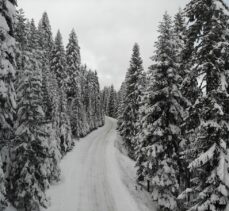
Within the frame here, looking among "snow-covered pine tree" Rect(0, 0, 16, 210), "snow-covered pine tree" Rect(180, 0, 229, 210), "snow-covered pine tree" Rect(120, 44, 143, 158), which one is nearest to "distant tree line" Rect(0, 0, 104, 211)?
"snow-covered pine tree" Rect(0, 0, 16, 210)

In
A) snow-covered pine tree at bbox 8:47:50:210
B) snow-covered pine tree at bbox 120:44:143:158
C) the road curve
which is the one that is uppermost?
snow-covered pine tree at bbox 120:44:143:158

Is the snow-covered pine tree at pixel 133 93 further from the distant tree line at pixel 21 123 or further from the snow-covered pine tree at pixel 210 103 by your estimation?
the snow-covered pine tree at pixel 210 103

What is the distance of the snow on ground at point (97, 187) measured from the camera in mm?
22516

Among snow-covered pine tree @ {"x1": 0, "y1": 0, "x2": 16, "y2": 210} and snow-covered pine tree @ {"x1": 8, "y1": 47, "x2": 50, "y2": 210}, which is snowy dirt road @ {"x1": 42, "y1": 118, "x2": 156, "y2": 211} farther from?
snow-covered pine tree @ {"x1": 0, "y1": 0, "x2": 16, "y2": 210}

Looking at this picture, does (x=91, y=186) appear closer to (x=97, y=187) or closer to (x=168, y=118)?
(x=97, y=187)

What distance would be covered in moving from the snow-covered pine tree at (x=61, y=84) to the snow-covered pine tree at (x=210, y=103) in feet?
90.1

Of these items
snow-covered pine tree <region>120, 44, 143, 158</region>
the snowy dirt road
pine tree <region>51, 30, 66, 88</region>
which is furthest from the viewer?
pine tree <region>51, 30, 66, 88</region>

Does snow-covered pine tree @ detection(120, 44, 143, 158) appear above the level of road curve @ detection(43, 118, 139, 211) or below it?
above

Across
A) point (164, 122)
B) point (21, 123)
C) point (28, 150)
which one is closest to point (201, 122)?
point (164, 122)

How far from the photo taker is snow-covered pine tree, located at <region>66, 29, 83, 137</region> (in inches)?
2014

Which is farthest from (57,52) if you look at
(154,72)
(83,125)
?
(154,72)

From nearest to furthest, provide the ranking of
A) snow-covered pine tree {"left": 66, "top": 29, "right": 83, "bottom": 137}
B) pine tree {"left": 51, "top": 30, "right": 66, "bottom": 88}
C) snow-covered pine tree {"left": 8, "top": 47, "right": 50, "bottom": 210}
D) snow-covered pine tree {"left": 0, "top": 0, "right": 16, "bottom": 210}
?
snow-covered pine tree {"left": 0, "top": 0, "right": 16, "bottom": 210} < snow-covered pine tree {"left": 8, "top": 47, "right": 50, "bottom": 210} < pine tree {"left": 51, "top": 30, "right": 66, "bottom": 88} < snow-covered pine tree {"left": 66, "top": 29, "right": 83, "bottom": 137}

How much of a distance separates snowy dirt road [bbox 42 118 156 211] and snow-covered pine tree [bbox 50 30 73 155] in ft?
7.70

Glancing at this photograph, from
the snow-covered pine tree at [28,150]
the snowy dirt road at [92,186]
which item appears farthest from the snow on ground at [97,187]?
the snow-covered pine tree at [28,150]
